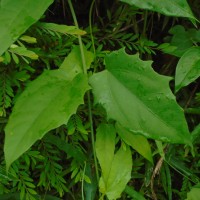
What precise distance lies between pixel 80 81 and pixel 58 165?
0.76 ft

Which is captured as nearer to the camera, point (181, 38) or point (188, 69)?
point (188, 69)

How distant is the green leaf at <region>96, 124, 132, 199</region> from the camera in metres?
0.77

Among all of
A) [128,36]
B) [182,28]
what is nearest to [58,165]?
[128,36]

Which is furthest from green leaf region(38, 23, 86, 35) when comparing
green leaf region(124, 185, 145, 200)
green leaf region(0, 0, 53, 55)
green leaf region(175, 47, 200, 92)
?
green leaf region(124, 185, 145, 200)

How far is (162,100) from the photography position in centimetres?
69

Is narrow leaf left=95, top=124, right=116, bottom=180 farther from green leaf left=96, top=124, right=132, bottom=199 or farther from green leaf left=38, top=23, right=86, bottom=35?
green leaf left=38, top=23, right=86, bottom=35

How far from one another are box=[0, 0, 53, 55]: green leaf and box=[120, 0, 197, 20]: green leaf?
0.16m

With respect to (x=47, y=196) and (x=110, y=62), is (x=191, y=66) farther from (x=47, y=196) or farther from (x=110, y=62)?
(x=47, y=196)

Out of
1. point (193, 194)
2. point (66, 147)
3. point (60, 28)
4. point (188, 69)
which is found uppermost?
point (60, 28)

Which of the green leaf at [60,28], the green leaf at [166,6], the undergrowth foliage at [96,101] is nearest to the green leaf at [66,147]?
the undergrowth foliage at [96,101]

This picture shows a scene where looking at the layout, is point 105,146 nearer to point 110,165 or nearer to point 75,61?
point 110,165

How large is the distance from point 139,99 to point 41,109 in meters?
0.17

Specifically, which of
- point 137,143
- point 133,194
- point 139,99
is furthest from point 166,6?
point 133,194

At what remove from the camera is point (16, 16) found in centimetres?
66
